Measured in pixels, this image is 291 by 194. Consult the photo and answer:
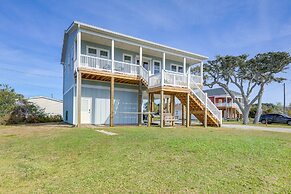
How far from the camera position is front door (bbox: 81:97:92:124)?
1609cm

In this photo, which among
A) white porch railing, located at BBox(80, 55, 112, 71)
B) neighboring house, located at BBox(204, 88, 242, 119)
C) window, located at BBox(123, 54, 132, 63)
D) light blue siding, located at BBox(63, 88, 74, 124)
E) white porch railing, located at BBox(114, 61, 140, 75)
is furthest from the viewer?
neighboring house, located at BBox(204, 88, 242, 119)

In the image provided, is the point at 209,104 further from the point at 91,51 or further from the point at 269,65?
the point at 269,65

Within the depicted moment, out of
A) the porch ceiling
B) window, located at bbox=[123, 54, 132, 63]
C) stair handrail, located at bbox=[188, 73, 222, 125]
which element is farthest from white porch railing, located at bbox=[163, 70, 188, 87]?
window, located at bbox=[123, 54, 132, 63]

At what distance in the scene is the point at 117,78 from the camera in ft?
51.5

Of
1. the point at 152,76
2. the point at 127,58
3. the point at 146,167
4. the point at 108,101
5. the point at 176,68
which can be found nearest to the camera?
the point at 146,167

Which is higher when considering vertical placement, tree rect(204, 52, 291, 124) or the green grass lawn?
tree rect(204, 52, 291, 124)

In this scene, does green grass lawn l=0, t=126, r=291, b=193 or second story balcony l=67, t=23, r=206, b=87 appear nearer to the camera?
green grass lawn l=0, t=126, r=291, b=193

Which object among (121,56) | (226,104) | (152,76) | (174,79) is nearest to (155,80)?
(152,76)

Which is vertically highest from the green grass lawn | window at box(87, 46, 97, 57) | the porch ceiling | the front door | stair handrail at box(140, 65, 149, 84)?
the porch ceiling

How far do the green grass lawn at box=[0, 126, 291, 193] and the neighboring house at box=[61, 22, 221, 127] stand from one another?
689 centimetres

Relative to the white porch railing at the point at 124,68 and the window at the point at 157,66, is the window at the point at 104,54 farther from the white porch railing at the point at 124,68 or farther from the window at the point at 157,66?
the window at the point at 157,66

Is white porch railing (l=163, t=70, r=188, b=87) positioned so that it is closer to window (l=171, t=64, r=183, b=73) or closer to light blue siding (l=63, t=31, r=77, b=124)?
window (l=171, t=64, r=183, b=73)

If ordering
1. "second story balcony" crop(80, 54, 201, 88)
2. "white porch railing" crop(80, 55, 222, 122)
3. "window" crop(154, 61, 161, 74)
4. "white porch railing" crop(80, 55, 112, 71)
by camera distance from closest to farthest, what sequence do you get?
1. "white porch railing" crop(80, 55, 112, 71)
2. "second story balcony" crop(80, 54, 201, 88)
3. "white porch railing" crop(80, 55, 222, 122)
4. "window" crop(154, 61, 161, 74)

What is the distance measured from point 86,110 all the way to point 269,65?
2327 centimetres
